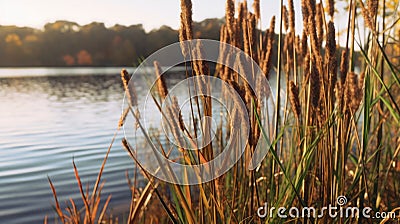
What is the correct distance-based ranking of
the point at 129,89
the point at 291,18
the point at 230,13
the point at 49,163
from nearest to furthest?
the point at 129,89
the point at 230,13
the point at 291,18
the point at 49,163

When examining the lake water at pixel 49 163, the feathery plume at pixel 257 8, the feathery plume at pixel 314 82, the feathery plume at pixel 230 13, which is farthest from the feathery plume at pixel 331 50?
the lake water at pixel 49 163

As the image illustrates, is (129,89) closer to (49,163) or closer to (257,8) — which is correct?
(257,8)

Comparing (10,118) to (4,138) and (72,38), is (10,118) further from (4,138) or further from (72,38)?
(72,38)

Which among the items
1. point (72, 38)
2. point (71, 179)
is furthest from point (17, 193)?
point (72, 38)

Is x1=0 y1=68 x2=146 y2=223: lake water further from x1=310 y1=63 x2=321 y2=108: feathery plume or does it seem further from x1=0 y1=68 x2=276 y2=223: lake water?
x1=310 y1=63 x2=321 y2=108: feathery plume

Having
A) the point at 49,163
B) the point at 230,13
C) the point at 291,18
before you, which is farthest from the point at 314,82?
the point at 49,163

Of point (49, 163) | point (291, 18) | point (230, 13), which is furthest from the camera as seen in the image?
point (49, 163)

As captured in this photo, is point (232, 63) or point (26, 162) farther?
point (26, 162)

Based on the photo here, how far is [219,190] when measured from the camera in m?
0.84

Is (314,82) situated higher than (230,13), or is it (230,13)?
(230,13)

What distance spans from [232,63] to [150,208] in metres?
1.41

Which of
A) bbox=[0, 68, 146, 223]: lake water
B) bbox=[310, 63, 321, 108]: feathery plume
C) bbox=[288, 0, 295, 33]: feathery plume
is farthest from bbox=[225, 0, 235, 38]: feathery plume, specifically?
bbox=[0, 68, 146, 223]: lake water

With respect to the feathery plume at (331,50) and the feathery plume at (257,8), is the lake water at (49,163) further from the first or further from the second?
the feathery plume at (331,50)

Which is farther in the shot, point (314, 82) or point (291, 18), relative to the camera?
point (291, 18)
